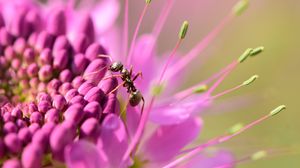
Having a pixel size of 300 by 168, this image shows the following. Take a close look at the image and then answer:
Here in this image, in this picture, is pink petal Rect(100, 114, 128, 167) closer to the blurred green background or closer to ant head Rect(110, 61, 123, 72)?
ant head Rect(110, 61, 123, 72)

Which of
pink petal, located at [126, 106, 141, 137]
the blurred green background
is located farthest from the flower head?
the blurred green background

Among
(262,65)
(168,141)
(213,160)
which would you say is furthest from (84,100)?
(262,65)

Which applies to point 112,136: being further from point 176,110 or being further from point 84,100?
point 176,110

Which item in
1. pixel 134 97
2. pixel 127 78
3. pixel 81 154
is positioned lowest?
pixel 81 154

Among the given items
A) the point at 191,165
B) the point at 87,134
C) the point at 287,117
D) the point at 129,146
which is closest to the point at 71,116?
the point at 87,134

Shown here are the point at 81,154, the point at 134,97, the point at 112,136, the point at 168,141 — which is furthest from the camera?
the point at 168,141

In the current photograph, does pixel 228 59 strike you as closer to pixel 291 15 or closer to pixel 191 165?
pixel 291 15

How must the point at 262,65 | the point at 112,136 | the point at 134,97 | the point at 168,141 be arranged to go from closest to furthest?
the point at 112,136 < the point at 134,97 < the point at 168,141 < the point at 262,65
